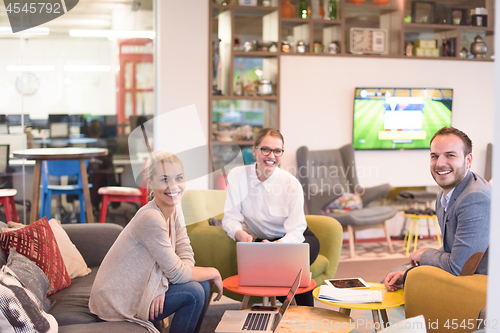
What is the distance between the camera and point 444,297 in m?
2.02

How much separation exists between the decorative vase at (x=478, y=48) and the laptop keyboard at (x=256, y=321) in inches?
182

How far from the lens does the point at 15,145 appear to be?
14.8 feet

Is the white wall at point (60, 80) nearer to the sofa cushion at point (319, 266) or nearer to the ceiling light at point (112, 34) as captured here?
the ceiling light at point (112, 34)

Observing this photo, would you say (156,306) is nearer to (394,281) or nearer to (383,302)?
(383,302)

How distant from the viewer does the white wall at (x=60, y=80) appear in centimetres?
444

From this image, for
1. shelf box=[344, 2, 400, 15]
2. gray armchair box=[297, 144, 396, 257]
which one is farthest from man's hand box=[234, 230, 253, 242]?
shelf box=[344, 2, 400, 15]

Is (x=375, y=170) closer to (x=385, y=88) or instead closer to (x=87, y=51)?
(x=385, y=88)

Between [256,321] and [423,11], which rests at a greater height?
[423,11]

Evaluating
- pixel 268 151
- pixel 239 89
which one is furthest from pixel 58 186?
pixel 268 151

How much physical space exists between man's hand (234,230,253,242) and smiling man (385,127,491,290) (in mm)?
776

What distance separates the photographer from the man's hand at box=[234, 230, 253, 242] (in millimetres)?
2697

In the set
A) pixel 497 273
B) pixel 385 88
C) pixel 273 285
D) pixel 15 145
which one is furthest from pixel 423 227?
pixel 497 273

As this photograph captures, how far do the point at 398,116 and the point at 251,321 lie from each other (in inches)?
150

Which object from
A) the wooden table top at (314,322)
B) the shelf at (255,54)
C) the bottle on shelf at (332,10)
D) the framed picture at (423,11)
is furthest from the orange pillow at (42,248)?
the framed picture at (423,11)
